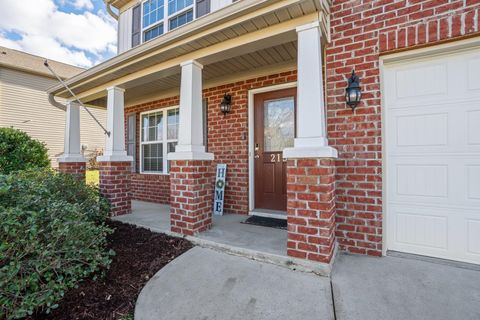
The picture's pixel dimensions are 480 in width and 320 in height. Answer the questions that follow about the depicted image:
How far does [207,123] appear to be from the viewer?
14.8ft

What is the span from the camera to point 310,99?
2.20 m

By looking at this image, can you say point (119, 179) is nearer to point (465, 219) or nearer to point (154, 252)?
point (154, 252)

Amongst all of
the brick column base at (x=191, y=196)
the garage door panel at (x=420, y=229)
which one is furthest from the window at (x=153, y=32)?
the garage door panel at (x=420, y=229)

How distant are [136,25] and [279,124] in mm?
4236

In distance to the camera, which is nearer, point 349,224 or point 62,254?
point 62,254

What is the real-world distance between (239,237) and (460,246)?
226 centimetres

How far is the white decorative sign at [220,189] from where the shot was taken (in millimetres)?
4105

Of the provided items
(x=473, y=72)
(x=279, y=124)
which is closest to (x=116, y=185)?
(x=279, y=124)

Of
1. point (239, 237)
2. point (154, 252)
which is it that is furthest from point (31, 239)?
point (239, 237)

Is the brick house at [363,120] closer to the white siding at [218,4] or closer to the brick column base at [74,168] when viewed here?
the white siding at [218,4]

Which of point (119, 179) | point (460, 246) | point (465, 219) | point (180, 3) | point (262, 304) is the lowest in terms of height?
point (262, 304)

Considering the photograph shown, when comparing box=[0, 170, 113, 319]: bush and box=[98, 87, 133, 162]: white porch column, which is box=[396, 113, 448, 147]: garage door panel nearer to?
box=[0, 170, 113, 319]: bush

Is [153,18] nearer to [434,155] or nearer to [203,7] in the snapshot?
[203,7]

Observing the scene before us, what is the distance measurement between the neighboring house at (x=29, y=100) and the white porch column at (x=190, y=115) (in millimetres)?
9480
